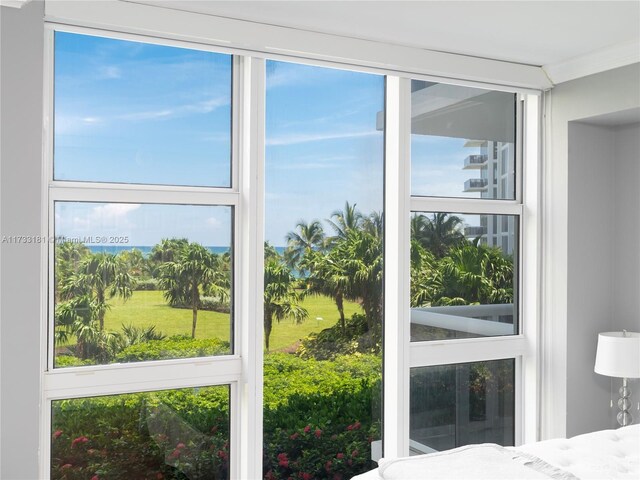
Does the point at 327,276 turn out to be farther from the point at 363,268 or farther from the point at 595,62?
the point at 595,62

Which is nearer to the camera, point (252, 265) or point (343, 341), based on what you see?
point (252, 265)

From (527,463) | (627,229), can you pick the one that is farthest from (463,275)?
(527,463)

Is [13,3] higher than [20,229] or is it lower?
higher

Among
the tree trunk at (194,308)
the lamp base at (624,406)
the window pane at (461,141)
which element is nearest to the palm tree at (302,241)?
the tree trunk at (194,308)

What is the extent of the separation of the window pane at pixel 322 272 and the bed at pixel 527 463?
37.4 inches

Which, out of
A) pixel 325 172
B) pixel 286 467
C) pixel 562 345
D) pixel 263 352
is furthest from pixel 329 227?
pixel 562 345

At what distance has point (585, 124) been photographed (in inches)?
143

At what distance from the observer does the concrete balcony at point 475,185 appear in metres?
3.66

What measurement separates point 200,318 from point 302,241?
0.64 m

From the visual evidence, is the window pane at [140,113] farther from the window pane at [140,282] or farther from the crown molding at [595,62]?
the crown molding at [595,62]

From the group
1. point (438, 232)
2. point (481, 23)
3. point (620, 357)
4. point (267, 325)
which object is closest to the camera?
point (481, 23)

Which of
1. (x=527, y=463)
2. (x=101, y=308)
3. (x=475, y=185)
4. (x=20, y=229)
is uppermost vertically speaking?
(x=475, y=185)

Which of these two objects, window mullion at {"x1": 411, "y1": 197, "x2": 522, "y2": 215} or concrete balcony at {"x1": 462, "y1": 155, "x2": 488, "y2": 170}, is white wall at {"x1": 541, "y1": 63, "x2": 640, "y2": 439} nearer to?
window mullion at {"x1": 411, "y1": 197, "x2": 522, "y2": 215}

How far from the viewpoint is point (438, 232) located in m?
3.56
